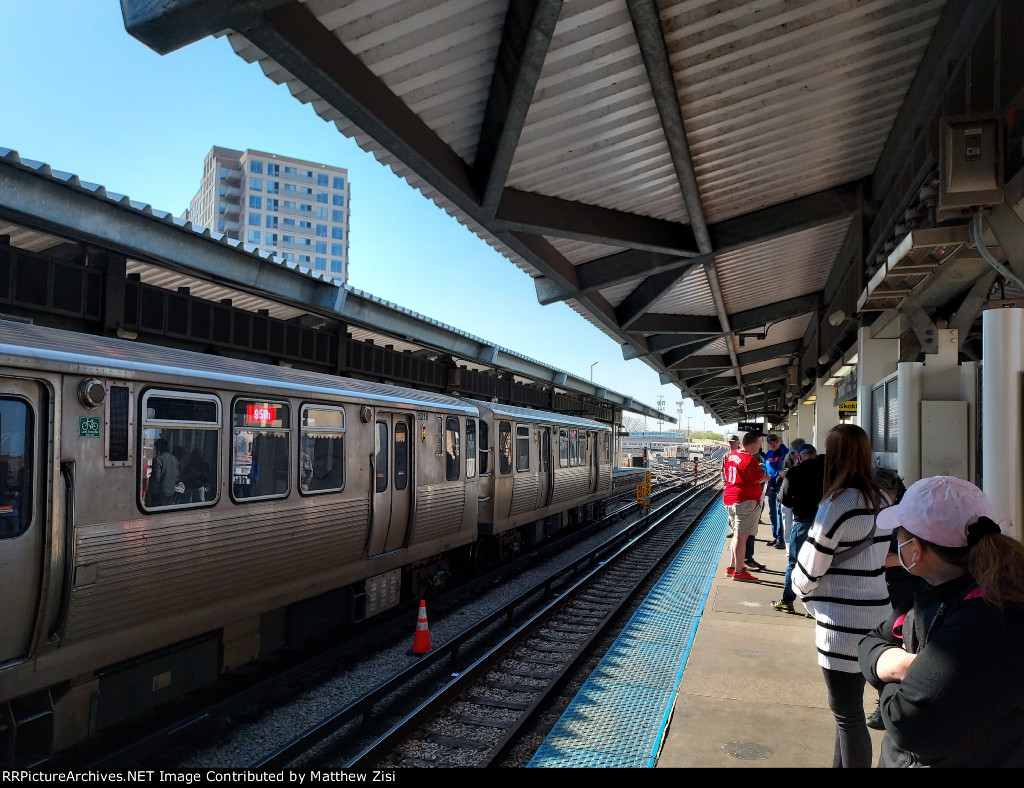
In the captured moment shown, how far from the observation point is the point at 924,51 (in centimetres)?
552

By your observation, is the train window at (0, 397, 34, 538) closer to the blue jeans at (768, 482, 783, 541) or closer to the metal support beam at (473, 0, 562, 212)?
the metal support beam at (473, 0, 562, 212)

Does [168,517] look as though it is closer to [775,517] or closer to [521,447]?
[521,447]

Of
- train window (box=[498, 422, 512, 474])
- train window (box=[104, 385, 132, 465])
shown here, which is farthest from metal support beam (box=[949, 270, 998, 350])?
train window (box=[498, 422, 512, 474])

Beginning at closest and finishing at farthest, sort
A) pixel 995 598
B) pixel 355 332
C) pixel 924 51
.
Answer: pixel 995 598
pixel 924 51
pixel 355 332

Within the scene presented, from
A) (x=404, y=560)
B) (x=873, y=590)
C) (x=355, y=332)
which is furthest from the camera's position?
(x=355, y=332)

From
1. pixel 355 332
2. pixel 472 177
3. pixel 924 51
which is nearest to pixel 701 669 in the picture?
pixel 472 177

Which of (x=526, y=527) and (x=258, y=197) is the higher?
(x=258, y=197)

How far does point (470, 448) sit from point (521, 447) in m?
2.60

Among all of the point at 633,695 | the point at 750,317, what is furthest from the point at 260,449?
the point at 750,317

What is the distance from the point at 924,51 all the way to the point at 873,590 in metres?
4.29

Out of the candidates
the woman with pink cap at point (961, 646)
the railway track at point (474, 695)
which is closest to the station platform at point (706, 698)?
the railway track at point (474, 695)

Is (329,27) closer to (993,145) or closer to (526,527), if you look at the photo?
(993,145)

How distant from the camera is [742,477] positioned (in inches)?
390

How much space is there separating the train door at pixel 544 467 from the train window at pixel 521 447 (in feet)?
2.46
